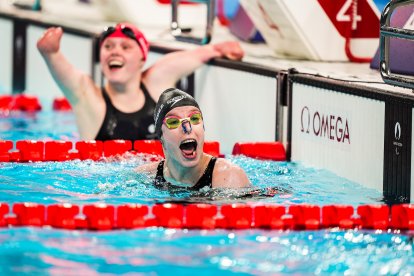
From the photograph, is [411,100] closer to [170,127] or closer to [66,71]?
[170,127]

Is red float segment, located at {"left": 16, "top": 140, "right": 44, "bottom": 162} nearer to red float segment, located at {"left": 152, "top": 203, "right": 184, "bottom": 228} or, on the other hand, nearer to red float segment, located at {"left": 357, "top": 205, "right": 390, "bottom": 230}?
red float segment, located at {"left": 152, "top": 203, "right": 184, "bottom": 228}

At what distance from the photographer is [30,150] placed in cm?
669

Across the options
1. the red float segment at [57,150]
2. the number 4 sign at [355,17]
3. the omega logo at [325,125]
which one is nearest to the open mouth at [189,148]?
the omega logo at [325,125]

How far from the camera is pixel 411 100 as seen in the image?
548 cm

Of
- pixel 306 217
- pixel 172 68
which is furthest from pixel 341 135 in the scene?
pixel 306 217

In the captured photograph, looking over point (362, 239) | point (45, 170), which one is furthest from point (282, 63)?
point (362, 239)

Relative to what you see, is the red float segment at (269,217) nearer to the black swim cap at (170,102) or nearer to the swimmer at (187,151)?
the swimmer at (187,151)

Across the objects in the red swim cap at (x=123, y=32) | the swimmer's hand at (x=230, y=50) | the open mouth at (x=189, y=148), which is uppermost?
the red swim cap at (x=123, y=32)

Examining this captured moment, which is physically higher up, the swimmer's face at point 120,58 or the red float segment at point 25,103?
the swimmer's face at point 120,58

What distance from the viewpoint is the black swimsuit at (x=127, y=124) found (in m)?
7.02

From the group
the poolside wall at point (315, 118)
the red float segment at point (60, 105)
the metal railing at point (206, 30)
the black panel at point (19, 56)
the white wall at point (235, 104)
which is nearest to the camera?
the poolside wall at point (315, 118)

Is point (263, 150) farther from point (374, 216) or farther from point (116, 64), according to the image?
point (374, 216)

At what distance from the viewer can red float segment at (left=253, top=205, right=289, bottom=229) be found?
15.8ft

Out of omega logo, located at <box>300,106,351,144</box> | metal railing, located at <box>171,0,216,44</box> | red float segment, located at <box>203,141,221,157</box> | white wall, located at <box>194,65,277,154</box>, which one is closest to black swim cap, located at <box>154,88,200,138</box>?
omega logo, located at <box>300,106,351,144</box>
